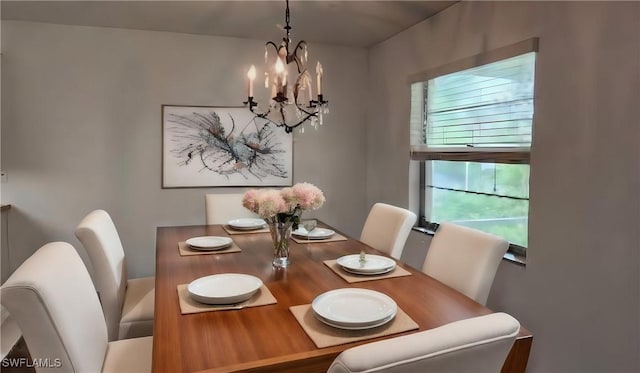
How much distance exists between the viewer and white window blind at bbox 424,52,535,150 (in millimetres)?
2326

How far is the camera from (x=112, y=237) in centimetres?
222

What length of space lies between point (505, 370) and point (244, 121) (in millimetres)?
3092

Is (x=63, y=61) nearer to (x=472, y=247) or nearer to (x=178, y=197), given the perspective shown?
(x=178, y=197)

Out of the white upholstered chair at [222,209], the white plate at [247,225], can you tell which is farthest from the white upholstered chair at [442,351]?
the white upholstered chair at [222,209]

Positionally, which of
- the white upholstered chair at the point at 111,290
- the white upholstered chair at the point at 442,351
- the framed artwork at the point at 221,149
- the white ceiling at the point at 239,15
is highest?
the white ceiling at the point at 239,15

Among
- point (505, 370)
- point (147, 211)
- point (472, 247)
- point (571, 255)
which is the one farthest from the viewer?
point (147, 211)

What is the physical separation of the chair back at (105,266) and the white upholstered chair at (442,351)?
5.28 feet

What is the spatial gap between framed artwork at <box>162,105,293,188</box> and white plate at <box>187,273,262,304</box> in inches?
87.2

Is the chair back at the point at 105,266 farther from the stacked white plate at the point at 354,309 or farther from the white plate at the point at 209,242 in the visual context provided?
the stacked white plate at the point at 354,309

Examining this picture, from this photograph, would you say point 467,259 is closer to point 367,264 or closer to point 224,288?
point 367,264

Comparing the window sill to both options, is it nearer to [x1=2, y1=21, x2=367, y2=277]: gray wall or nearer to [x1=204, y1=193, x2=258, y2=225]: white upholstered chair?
[x1=204, y1=193, x2=258, y2=225]: white upholstered chair

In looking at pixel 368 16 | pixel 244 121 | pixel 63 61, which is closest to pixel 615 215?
pixel 368 16

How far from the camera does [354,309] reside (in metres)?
1.30

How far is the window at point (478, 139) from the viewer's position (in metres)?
2.36
